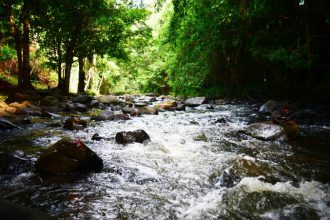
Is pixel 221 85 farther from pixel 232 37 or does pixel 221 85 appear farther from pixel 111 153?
pixel 111 153

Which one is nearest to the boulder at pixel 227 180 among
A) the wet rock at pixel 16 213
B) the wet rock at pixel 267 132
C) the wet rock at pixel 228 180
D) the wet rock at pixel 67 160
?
the wet rock at pixel 228 180

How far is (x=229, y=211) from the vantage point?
10.3ft

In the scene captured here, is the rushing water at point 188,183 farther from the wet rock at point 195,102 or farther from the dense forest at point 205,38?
the wet rock at point 195,102

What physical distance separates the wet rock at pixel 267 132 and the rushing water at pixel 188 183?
0.34m

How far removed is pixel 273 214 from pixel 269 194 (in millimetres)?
505

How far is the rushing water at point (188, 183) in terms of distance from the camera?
313 centimetres

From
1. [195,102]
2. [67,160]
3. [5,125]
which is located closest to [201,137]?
[67,160]

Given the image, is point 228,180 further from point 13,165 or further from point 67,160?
point 13,165

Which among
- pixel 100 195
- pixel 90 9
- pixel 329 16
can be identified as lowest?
pixel 100 195

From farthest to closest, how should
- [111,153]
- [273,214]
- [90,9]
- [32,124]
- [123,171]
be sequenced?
[90,9]
[32,124]
[111,153]
[123,171]
[273,214]

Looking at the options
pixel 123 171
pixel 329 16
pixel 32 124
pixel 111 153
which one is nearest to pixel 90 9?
pixel 32 124

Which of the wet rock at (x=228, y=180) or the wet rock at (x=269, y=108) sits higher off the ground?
the wet rock at (x=269, y=108)

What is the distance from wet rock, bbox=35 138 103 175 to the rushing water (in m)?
0.18

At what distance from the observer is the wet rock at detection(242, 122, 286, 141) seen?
655cm
